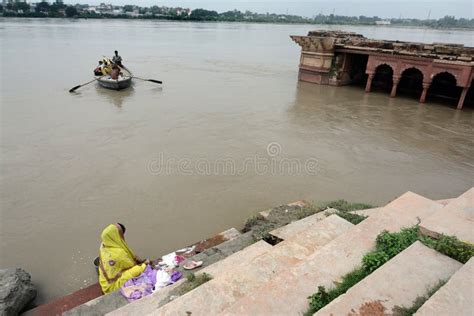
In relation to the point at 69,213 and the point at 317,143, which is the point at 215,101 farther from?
the point at 69,213

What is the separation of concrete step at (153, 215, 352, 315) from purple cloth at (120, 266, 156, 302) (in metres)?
1.09

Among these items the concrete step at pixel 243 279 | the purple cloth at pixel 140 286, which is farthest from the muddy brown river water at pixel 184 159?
the concrete step at pixel 243 279

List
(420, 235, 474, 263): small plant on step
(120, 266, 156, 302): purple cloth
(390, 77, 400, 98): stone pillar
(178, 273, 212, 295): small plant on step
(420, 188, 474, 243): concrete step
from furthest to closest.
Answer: (390, 77, 400, 98): stone pillar, (120, 266, 156, 302): purple cloth, (178, 273, 212, 295): small plant on step, (420, 188, 474, 243): concrete step, (420, 235, 474, 263): small plant on step

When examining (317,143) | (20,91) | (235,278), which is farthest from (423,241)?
(20,91)

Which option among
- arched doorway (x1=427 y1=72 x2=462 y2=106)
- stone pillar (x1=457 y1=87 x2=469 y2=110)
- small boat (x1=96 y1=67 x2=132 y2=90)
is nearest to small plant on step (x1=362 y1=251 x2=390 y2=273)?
stone pillar (x1=457 y1=87 x2=469 y2=110)

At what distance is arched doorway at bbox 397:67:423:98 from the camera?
20719mm

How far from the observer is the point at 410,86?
21.5 m

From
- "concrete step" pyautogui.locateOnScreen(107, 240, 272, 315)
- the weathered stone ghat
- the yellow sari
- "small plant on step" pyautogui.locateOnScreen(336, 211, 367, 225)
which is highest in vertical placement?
the weathered stone ghat

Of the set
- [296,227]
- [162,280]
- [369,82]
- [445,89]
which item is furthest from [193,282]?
[445,89]

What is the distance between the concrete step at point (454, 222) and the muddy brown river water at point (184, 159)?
11.8 ft

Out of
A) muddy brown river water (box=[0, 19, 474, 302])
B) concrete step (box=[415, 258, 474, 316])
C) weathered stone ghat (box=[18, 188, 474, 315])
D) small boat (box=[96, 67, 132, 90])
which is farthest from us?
small boat (box=[96, 67, 132, 90])

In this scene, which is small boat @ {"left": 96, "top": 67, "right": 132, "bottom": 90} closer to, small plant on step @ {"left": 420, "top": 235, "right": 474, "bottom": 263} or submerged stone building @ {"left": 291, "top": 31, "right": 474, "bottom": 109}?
submerged stone building @ {"left": 291, "top": 31, "right": 474, "bottom": 109}

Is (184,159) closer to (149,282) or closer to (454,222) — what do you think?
(149,282)

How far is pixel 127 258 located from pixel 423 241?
3.89 m
